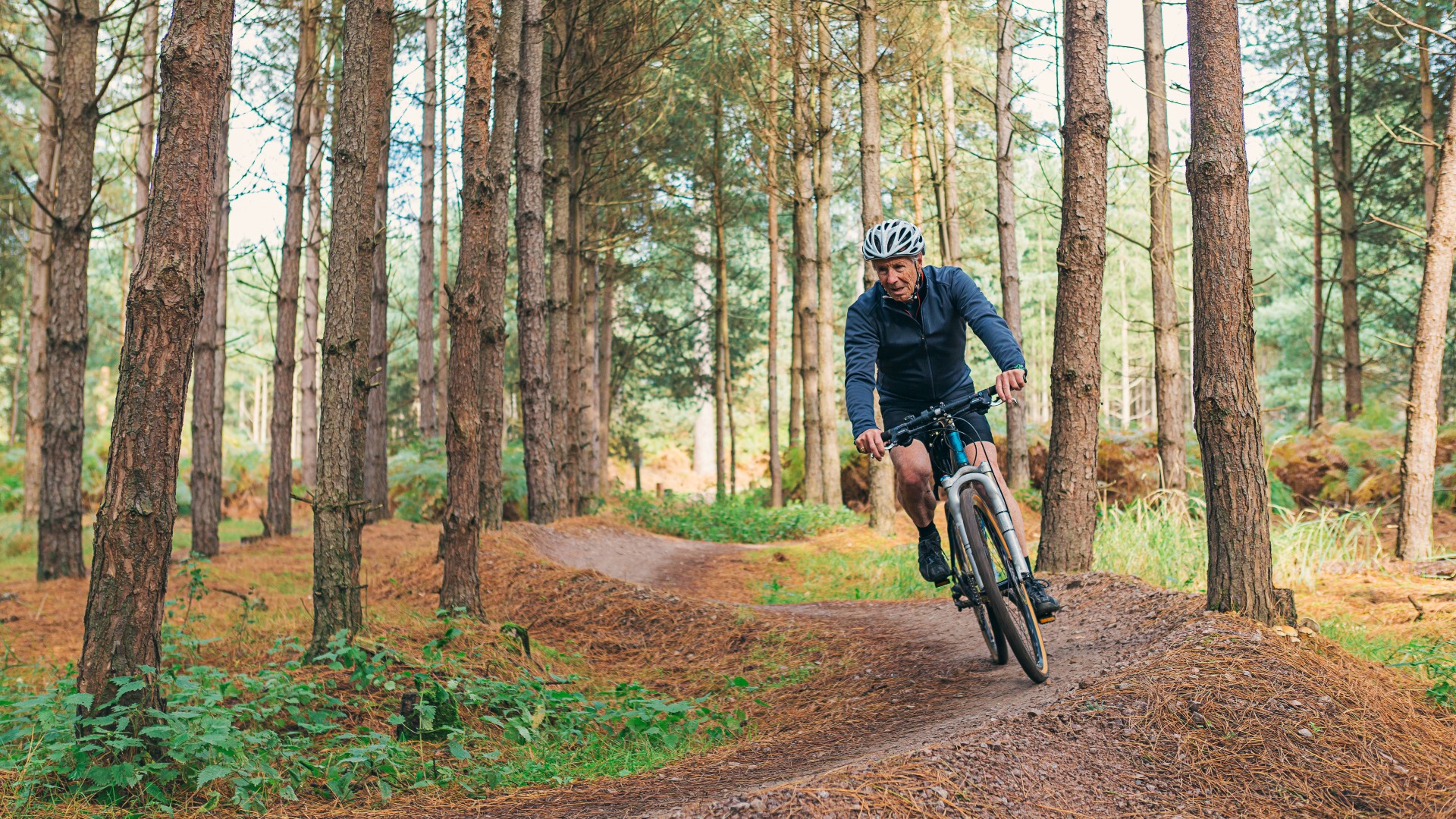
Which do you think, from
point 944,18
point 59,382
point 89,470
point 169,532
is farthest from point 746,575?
point 89,470

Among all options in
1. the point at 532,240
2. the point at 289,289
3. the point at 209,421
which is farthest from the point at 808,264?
the point at 209,421

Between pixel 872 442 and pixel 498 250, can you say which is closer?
pixel 872 442

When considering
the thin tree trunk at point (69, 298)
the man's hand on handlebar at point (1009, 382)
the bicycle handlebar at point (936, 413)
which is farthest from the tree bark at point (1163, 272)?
the thin tree trunk at point (69, 298)

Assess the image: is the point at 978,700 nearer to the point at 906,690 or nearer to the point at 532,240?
the point at 906,690

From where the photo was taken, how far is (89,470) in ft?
72.4

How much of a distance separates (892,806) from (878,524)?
40.8ft

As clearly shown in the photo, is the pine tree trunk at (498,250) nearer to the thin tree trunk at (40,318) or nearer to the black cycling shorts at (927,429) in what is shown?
the black cycling shorts at (927,429)

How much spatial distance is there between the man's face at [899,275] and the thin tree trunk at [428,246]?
1423 cm

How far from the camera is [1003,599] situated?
4.96 meters

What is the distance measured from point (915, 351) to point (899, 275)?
48 cm

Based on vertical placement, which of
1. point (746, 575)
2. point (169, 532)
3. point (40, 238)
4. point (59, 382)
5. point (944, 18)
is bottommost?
point (746, 575)

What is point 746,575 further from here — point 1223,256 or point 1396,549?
point 1223,256

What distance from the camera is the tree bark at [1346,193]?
17562mm

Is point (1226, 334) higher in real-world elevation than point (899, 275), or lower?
lower
